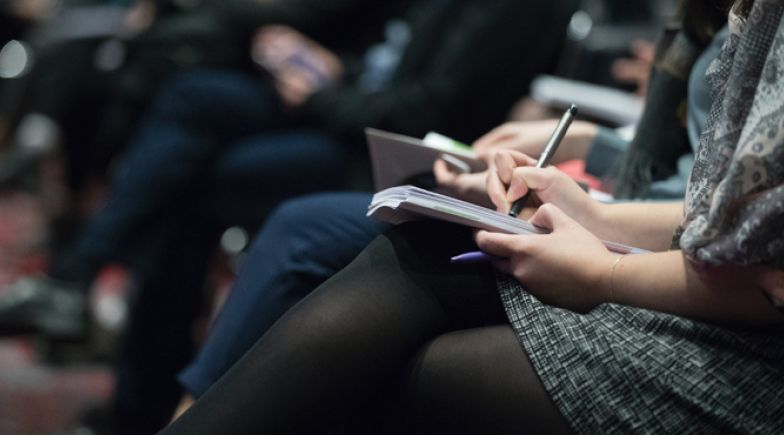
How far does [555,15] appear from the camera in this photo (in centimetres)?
205

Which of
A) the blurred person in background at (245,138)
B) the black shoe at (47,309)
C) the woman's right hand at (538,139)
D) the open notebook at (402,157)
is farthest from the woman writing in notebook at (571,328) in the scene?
the black shoe at (47,309)

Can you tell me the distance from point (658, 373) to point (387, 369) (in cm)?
24

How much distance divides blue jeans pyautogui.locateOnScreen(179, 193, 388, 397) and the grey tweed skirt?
1.11 ft

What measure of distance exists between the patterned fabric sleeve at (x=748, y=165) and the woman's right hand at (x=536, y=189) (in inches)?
6.0

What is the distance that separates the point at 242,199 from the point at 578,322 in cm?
137

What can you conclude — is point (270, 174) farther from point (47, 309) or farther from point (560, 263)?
point (560, 263)

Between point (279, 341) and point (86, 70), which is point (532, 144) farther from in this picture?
point (86, 70)

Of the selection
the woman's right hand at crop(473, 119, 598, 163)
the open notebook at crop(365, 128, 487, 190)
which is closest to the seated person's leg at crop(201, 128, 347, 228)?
the woman's right hand at crop(473, 119, 598, 163)

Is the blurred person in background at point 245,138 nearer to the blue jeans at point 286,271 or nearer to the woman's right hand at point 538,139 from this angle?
the woman's right hand at point 538,139

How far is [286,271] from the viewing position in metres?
1.25

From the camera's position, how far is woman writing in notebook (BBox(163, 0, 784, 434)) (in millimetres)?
918

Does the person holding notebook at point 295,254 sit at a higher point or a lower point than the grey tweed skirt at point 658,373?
lower

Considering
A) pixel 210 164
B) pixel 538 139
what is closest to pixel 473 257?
pixel 538 139

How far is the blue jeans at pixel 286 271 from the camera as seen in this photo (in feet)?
4.09
